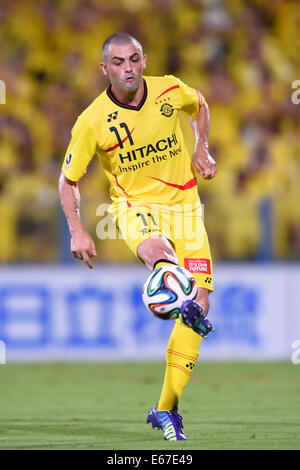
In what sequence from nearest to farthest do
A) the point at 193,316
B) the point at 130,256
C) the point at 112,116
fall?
1. the point at 193,316
2. the point at 112,116
3. the point at 130,256

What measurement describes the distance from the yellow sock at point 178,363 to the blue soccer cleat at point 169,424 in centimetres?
7

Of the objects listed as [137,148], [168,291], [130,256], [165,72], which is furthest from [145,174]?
[165,72]

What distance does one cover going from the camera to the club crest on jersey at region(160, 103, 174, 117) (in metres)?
6.76

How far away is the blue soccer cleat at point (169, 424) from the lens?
6.20 metres

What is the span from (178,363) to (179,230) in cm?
88

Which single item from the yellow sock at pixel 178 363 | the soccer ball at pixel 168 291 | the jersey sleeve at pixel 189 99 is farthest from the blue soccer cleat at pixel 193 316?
the jersey sleeve at pixel 189 99

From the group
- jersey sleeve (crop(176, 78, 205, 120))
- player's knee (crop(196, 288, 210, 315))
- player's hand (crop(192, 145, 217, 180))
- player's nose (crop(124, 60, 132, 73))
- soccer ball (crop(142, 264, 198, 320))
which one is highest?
player's nose (crop(124, 60, 132, 73))

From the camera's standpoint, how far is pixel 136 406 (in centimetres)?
834

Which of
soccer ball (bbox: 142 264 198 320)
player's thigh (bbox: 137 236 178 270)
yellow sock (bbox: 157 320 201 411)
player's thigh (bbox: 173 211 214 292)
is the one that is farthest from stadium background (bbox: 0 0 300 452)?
player's thigh (bbox: 137 236 178 270)

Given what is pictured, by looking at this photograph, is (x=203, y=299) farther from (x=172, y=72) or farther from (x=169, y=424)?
(x=172, y=72)

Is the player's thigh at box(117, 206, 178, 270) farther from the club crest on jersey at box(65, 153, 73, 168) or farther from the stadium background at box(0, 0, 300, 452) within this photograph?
the stadium background at box(0, 0, 300, 452)

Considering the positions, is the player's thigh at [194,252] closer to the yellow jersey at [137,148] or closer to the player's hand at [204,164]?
the yellow jersey at [137,148]

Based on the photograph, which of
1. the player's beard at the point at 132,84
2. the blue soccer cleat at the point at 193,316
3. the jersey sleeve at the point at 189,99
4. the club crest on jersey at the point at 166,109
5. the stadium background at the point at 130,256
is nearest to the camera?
the blue soccer cleat at the point at 193,316

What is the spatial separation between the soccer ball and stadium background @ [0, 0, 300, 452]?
81cm
